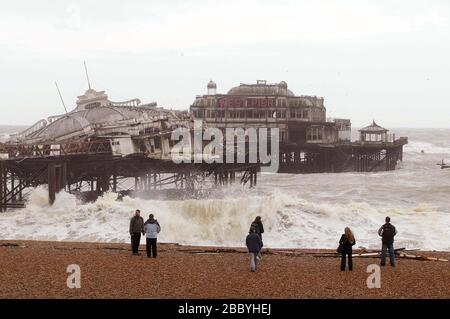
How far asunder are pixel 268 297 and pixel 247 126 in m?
65.0

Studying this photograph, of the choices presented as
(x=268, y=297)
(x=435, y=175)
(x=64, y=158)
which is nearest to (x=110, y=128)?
(x=64, y=158)

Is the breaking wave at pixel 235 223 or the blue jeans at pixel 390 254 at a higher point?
the blue jeans at pixel 390 254

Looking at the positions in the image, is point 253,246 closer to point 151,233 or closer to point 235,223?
point 151,233

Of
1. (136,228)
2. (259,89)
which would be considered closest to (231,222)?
(136,228)

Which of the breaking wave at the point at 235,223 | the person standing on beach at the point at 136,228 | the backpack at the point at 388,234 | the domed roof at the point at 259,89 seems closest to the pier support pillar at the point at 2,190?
the breaking wave at the point at 235,223

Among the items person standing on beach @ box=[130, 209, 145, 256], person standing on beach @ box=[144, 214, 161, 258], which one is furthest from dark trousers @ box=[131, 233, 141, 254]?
person standing on beach @ box=[144, 214, 161, 258]

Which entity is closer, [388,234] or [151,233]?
[388,234]

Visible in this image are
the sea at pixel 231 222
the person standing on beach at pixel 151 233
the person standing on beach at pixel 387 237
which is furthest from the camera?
the sea at pixel 231 222

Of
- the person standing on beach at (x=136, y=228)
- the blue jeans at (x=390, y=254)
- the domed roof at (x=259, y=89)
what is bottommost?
the blue jeans at (x=390, y=254)

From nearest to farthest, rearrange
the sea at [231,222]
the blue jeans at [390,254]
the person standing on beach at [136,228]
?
the blue jeans at [390,254]
the person standing on beach at [136,228]
the sea at [231,222]

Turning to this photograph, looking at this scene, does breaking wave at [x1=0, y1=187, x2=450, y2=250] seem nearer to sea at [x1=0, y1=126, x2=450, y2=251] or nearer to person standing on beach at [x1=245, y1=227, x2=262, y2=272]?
sea at [x1=0, y1=126, x2=450, y2=251]

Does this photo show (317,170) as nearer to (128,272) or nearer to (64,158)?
(64,158)

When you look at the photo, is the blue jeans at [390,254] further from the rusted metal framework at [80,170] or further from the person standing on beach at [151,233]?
the rusted metal framework at [80,170]

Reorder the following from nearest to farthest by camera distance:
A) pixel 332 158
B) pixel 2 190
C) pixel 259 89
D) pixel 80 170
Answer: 1. pixel 2 190
2. pixel 80 170
3. pixel 332 158
4. pixel 259 89
